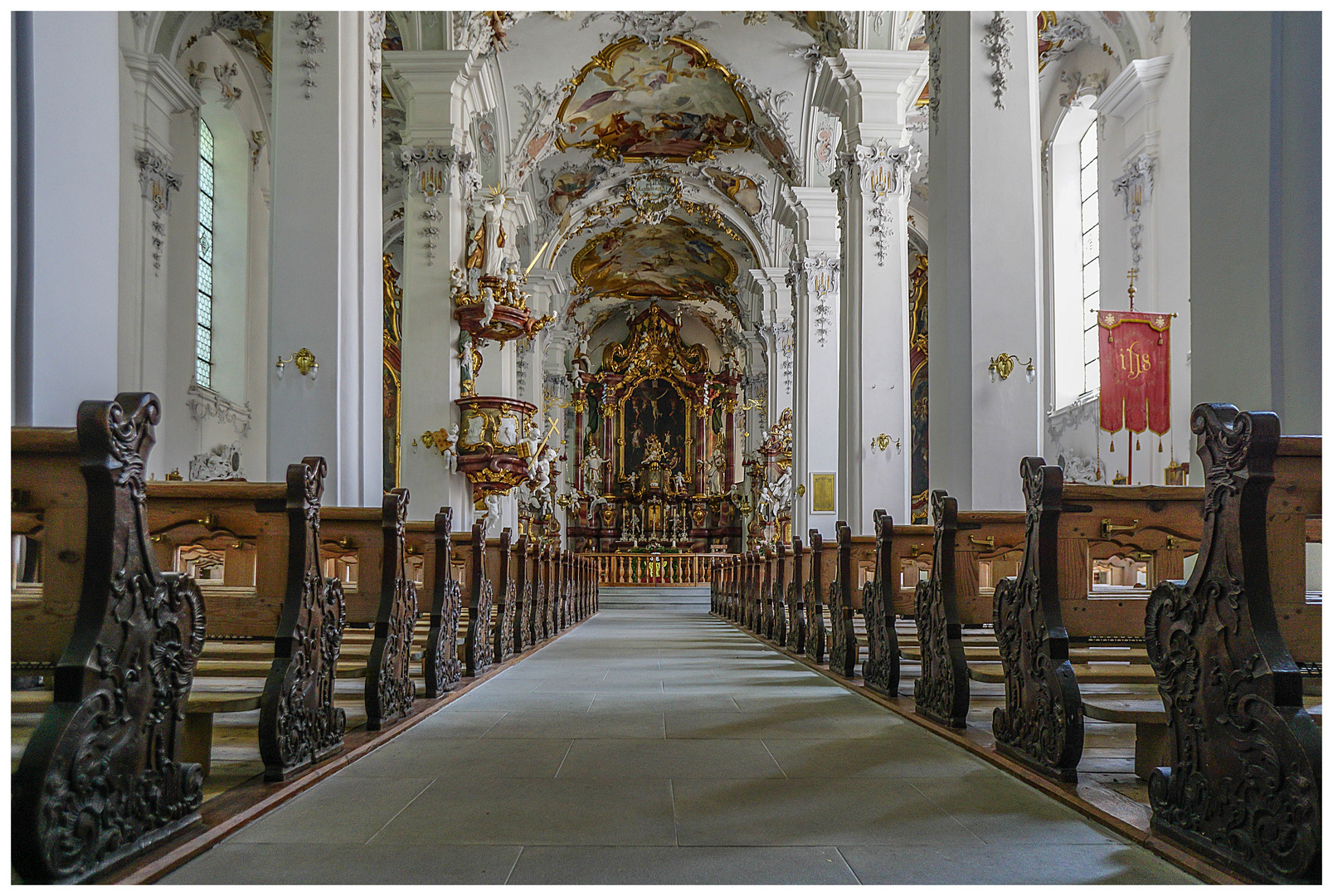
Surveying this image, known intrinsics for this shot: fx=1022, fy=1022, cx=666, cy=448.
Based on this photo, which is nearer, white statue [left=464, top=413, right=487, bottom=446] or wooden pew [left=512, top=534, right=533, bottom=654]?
wooden pew [left=512, top=534, right=533, bottom=654]

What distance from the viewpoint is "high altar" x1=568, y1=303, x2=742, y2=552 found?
1155 inches

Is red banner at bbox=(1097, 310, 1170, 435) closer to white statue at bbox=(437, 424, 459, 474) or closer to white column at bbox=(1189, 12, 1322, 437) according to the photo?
white column at bbox=(1189, 12, 1322, 437)

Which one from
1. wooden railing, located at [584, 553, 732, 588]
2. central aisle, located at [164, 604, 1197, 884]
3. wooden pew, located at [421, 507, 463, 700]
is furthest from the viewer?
wooden railing, located at [584, 553, 732, 588]

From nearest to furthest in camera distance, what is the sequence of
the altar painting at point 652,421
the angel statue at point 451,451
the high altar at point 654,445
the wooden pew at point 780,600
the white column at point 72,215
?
the white column at point 72,215
the wooden pew at point 780,600
the angel statue at point 451,451
the high altar at point 654,445
the altar painting at point 652,421

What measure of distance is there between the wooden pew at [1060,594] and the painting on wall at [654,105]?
13059 millimetres

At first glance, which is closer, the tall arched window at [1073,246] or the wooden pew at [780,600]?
the wooden pew at [780,600]

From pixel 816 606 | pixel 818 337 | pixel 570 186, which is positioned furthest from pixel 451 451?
pixel 570 186

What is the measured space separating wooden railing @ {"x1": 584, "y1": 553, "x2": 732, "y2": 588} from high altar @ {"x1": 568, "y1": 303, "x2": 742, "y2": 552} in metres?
5.57

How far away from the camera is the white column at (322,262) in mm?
7012

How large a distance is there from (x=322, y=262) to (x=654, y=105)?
10.9 m

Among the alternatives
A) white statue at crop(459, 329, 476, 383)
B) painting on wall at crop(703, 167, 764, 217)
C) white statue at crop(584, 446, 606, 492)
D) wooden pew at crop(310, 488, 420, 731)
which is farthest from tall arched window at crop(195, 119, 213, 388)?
white statue at crop(584, 446, 606, 492)

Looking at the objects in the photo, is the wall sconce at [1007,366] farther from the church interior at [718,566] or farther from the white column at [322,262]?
the white column at [322,262]

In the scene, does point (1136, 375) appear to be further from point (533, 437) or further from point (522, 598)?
point (533, 437)

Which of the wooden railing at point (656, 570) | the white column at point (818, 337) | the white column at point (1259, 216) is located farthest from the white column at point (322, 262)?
the wooden railing at point (656, 570)
